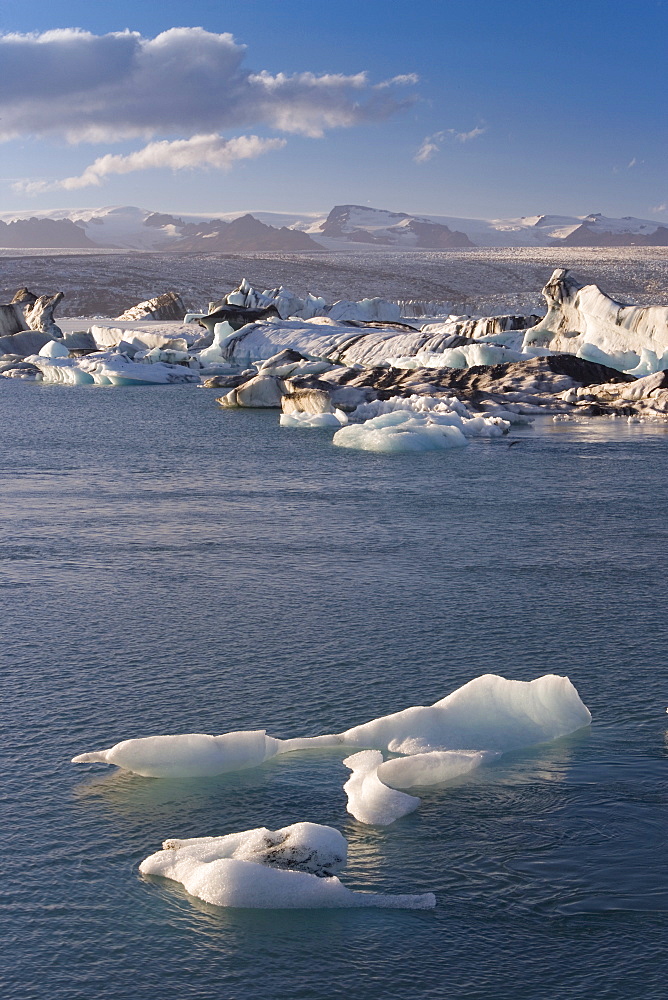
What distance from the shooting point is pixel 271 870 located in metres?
3.12

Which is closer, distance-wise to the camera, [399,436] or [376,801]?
[376,801]

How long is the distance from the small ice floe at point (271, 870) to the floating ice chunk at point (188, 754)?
601 millimetres

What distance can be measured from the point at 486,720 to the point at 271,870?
→ 141cm

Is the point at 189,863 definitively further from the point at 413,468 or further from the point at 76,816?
the point at 413,468

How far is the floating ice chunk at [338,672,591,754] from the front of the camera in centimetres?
416

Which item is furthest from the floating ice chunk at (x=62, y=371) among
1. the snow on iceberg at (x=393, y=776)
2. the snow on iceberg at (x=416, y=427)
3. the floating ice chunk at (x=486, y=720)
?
the snow on iceberg at (x=393, y=776)

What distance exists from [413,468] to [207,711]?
7512 mm

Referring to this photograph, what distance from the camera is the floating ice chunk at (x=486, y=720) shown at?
164 inches

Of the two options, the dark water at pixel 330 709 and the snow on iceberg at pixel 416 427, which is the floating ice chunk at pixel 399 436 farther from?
the dark water at pixel 330 709

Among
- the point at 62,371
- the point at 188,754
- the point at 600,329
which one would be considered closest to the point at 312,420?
the point at 600,329

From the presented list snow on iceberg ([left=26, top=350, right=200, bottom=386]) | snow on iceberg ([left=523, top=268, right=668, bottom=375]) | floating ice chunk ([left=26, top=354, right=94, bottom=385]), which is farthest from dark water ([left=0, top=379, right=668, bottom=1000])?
floating ice chunk ([left=26, top=354, right=94, bottom=385])

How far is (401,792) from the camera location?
12.4 feet

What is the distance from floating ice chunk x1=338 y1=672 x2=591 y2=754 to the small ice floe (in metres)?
0.87

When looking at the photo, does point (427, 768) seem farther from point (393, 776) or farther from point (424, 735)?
point (424, 735)
